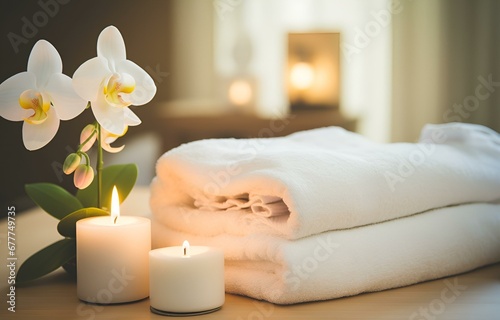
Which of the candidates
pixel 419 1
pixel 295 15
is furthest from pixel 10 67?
pixel 419 1

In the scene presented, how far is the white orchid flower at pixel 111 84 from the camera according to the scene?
669 mm

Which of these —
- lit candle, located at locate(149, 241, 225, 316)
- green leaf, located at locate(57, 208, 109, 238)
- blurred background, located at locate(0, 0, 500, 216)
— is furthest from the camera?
blurred background, located at locate(0, 0, 500, 216)

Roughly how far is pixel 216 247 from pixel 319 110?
181 cm

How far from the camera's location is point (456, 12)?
7.89 feet

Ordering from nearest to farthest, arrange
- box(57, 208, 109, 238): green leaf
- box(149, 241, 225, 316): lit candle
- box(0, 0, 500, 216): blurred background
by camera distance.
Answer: box(149, 241, 225, 316): lit candle, box(57, 208, 109, 238): green leaf, box(0, 0, 500, 216): blurred background

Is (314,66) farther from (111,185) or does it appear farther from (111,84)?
(111,84)

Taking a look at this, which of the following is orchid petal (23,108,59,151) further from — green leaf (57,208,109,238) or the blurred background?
the blurred background

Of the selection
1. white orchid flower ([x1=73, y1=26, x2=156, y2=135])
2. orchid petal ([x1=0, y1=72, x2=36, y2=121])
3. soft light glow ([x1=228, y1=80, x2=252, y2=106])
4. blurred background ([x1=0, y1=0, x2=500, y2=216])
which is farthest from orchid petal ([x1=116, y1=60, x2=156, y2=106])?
soft light glow ([x1=228, y1=80, x2=252, y2=106])

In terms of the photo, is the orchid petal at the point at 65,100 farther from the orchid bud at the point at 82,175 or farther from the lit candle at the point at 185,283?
the lit candle at the point at 185,283

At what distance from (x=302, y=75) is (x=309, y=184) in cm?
184

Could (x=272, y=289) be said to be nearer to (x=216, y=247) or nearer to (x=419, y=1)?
(x=216, y=247)

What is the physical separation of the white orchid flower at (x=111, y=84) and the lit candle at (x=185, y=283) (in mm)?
155

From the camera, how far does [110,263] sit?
0.69 metres

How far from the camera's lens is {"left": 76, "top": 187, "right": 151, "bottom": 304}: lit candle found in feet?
2.26
